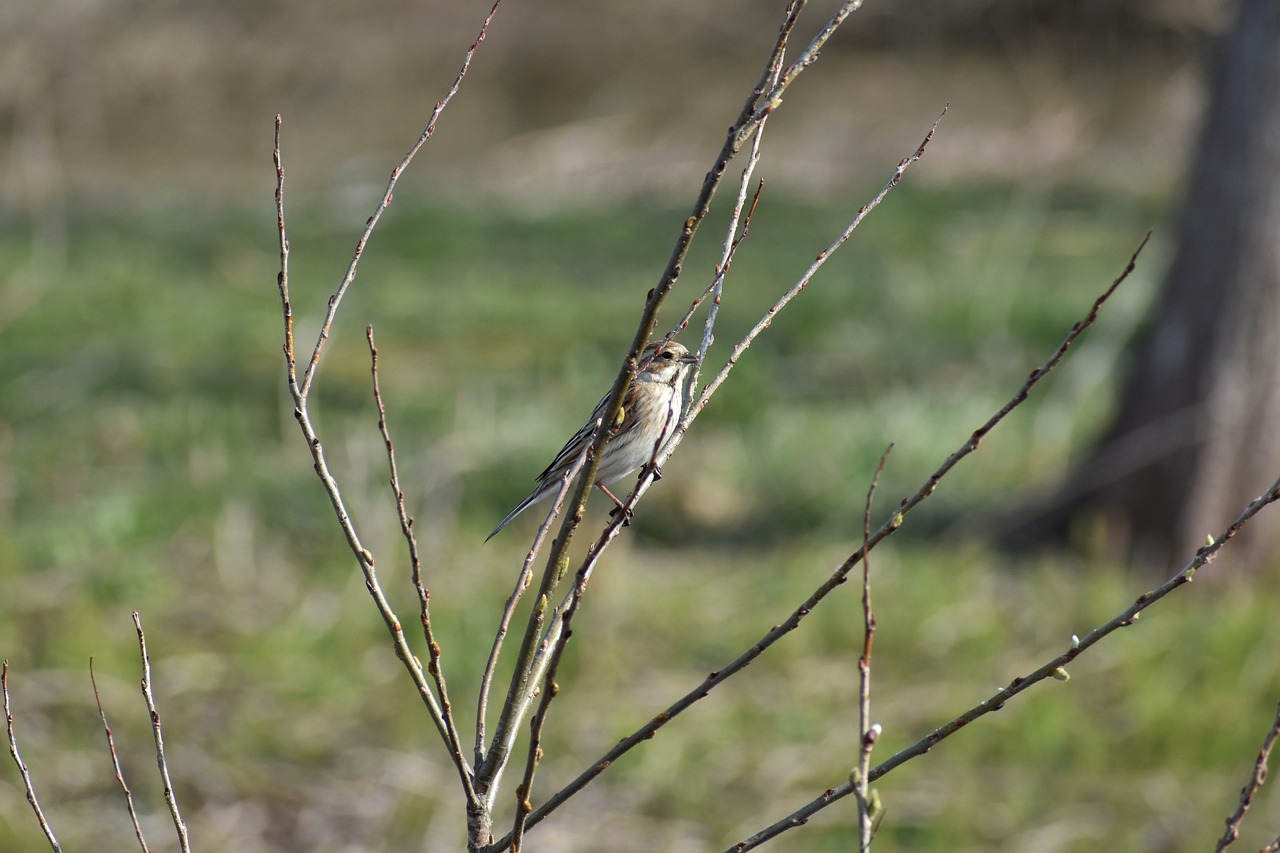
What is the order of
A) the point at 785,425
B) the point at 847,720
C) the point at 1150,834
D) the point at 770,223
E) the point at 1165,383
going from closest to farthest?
the point at 1150,834 < the point at 847,720 < the point at 1165,383 < the point at 785,425 < the point at 770,223

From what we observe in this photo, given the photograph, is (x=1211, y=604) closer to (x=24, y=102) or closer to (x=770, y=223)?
(x=770, y=223)

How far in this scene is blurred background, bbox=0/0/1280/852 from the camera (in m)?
5.55

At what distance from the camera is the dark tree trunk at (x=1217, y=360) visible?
6363 mm

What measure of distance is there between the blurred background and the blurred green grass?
0.07ft

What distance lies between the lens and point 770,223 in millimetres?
13281

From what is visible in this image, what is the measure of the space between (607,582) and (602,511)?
778 mm

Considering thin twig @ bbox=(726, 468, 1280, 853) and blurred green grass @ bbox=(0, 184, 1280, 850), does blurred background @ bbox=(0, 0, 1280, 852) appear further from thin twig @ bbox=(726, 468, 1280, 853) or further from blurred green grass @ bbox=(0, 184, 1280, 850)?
thin twig @ bbox=(726, 468, 1280, 853)

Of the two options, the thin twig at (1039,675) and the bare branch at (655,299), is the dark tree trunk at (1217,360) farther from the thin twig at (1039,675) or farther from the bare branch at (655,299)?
the bare branch at (655,299)

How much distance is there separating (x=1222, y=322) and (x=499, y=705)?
140 inches

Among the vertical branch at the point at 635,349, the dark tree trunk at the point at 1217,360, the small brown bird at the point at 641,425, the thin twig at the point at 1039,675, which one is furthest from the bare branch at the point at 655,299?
the dark tree trunk at the point at 1217,360

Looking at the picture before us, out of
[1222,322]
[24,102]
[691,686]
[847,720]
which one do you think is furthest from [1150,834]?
[24,102]

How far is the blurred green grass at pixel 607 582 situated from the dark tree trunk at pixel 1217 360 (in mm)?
358

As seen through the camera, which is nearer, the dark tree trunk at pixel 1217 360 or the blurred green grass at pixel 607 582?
the blurred green grass at pixel 607 582

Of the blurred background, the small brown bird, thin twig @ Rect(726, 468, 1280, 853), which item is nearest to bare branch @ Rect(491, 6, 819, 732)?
thin twig @ Rect(726, 468, 1280, 853)
